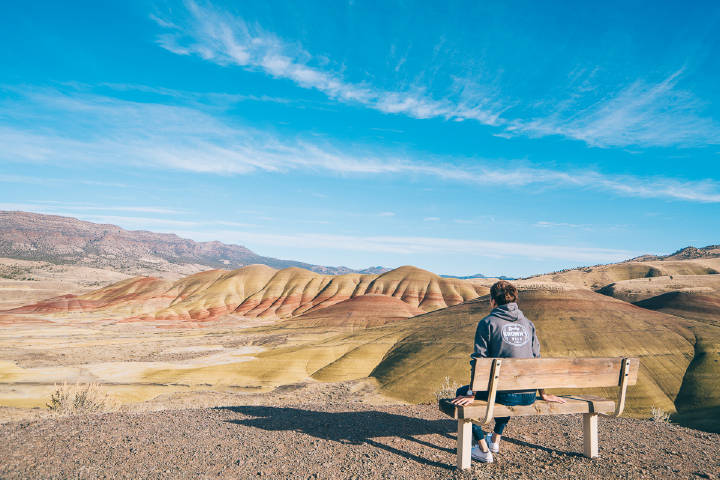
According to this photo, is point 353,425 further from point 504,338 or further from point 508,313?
point 508,313

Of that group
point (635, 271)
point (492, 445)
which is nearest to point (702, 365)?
point (492, 445)

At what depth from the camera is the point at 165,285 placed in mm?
161125

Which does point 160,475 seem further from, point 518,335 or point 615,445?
point 615,445

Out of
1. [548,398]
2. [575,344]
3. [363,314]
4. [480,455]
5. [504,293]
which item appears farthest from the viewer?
[363,314]

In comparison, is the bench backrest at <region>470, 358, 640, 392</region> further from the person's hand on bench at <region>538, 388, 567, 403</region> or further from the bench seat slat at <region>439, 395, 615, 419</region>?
the person's hand on bench at <region>538, 388, 567, 403</region>

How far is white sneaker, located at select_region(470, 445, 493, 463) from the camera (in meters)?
6.94

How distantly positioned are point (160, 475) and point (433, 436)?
514 cm

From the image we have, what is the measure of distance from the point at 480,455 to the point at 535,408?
1.29 metres

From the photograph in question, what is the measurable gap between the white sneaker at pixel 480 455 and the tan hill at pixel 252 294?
409ft

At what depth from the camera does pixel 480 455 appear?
7.02 metres

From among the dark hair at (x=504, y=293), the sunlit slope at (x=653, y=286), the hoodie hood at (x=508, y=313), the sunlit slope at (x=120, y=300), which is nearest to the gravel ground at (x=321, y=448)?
the hoodie hood at (x=508, y=313)

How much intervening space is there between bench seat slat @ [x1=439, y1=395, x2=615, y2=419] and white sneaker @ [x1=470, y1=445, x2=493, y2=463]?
920 millimetres

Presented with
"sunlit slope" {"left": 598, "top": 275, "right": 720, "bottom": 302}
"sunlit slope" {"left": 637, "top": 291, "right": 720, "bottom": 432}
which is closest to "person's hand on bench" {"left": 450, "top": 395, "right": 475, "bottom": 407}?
"sunlit slope" {"left": 637, "top": 291, "right": 720, "bottom": 432}

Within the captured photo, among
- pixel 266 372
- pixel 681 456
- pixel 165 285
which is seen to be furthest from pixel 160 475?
pixel 165 285
